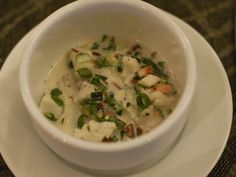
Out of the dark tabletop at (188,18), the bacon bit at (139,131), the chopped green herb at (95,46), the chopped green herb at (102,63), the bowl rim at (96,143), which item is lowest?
the dark tabletop at (188,18)

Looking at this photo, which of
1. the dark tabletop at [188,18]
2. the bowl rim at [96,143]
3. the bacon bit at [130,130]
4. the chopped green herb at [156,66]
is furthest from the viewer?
the dark tabletop at [188,18]

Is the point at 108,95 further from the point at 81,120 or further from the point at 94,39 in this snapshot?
the point at 94,39

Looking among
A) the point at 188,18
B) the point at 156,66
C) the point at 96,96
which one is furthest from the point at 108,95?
the point at 188,18

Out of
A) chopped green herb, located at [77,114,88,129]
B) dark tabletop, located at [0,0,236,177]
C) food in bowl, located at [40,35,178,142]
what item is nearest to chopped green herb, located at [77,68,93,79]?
food in bowl, located at [40,35,178,142]

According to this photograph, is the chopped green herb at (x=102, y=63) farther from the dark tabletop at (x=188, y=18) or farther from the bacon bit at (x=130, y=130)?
the dark tabletop at (x=188, y=18)

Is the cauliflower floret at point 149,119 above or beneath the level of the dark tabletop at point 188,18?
above

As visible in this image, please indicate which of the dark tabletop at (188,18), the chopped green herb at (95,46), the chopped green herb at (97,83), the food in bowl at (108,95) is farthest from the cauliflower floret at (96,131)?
the dark tabletop at (188,18)
